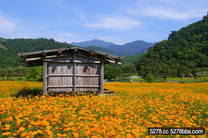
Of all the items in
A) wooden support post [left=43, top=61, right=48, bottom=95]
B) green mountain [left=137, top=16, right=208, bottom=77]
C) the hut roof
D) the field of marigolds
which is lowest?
the field of marigolds

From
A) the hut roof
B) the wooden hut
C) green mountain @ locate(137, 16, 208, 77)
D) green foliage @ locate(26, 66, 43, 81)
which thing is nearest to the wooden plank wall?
the wooden hut

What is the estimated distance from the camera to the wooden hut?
1067cm

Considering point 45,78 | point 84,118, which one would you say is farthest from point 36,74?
point 84,118

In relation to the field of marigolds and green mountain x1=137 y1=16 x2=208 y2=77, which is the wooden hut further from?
green mountain x1=137 y1=16 x2=208 y2=77

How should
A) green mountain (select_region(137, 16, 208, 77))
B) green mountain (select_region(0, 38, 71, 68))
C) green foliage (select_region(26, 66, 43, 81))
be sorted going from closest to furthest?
green foliage (select_region(26, 66, 43, 81)), green mountain (select_region(137, 16, 208, 77)), green mountain (select_region(0, 38, 71, 68))

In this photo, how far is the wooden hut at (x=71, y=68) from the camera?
35.0 feet

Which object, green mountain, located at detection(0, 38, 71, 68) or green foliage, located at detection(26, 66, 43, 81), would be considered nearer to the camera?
green foliage, located at detection(26, 66, 43, 81)

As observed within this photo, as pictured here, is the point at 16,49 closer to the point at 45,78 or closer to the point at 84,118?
the point at 45,78

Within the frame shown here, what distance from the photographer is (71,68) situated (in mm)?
11141

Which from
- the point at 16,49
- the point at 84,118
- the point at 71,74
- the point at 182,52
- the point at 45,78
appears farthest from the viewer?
the point at 16,49

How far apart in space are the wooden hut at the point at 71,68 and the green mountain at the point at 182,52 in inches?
3176

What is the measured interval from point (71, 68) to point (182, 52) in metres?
110

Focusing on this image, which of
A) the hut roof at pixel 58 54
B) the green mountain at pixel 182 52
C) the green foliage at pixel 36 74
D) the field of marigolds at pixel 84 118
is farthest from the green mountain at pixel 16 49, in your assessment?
the field of marigolds at pixel 84 118

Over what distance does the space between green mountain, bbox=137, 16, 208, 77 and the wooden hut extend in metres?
80.7
